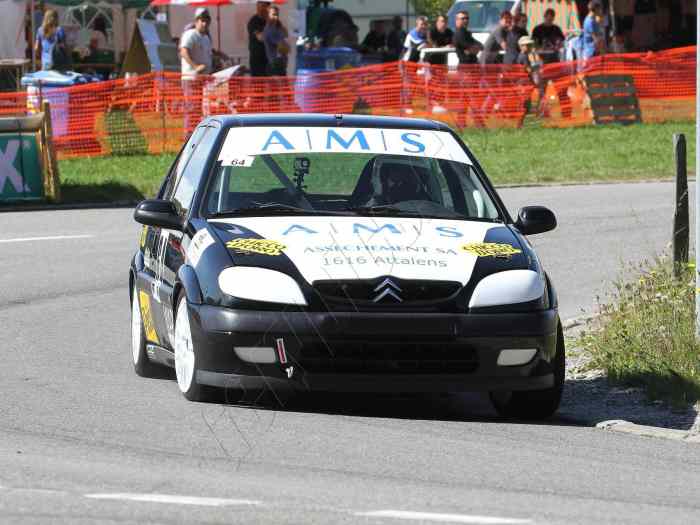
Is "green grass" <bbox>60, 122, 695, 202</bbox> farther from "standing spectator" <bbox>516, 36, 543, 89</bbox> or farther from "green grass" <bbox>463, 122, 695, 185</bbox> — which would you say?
"standing spectator" <bbox>516, 36, 543, 89</bbox>

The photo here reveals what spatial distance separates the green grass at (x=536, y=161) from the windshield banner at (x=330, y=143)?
1212 centimetres

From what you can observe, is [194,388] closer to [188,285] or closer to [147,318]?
[188,285]

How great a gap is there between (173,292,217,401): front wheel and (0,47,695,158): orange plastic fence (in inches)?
659

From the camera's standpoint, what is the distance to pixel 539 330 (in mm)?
8023

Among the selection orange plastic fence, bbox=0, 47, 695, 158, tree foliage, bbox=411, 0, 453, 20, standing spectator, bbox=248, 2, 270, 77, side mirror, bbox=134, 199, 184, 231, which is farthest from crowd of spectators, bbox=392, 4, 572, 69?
tree foliage, bbox=411, 0, 453, 20

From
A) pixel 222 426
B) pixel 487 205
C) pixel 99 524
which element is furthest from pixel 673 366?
pixel 99 524

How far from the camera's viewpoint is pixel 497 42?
31.3 meters

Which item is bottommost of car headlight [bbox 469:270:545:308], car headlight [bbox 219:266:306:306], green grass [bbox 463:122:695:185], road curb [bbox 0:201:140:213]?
green grass [bbox 463:122:695:185]

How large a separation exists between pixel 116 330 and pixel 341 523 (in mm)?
6017

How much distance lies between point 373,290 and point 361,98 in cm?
2130

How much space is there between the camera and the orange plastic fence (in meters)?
25.8

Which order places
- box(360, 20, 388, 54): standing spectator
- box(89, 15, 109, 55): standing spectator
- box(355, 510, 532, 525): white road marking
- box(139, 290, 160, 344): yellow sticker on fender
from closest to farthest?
box(355, 510, 532, 525): white road marking
box(139, 290, 160, 344): yellow sticker on fender
box(89, 15, 109, 55): standing spectator
box(360, 20, 388, 54): standing spectator

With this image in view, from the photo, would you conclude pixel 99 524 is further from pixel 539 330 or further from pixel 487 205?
pixel 487 205

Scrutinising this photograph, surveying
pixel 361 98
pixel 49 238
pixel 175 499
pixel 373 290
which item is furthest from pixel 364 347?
pixel 361 98
